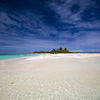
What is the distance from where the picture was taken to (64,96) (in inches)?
88.4

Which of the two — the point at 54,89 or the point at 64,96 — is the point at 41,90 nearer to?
the point at 54,89

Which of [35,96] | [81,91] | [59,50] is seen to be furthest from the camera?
[59,50]

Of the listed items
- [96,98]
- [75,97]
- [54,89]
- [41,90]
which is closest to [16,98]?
[41,90]

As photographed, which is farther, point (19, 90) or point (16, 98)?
point (19, 90)

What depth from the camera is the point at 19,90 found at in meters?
2.57

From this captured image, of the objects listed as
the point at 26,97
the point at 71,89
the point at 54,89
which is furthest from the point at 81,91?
the point at 26,97

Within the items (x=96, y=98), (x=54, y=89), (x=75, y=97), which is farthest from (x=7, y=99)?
(x=96, y=98)

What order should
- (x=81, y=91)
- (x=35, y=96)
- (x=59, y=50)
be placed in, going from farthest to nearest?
1. (x=59, y=50)
2. (x=81, y=91)
3. (x=35, y=96)

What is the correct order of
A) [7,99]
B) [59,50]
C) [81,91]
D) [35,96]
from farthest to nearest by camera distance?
[59,50], [81,91], [35,96], [7,99]

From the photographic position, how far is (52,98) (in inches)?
85.4

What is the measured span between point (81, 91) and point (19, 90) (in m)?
2.53

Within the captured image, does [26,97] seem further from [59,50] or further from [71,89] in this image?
[59,50]

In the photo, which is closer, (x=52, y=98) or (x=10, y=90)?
(x=52, y=98)

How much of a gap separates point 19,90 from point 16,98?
0.42 m
